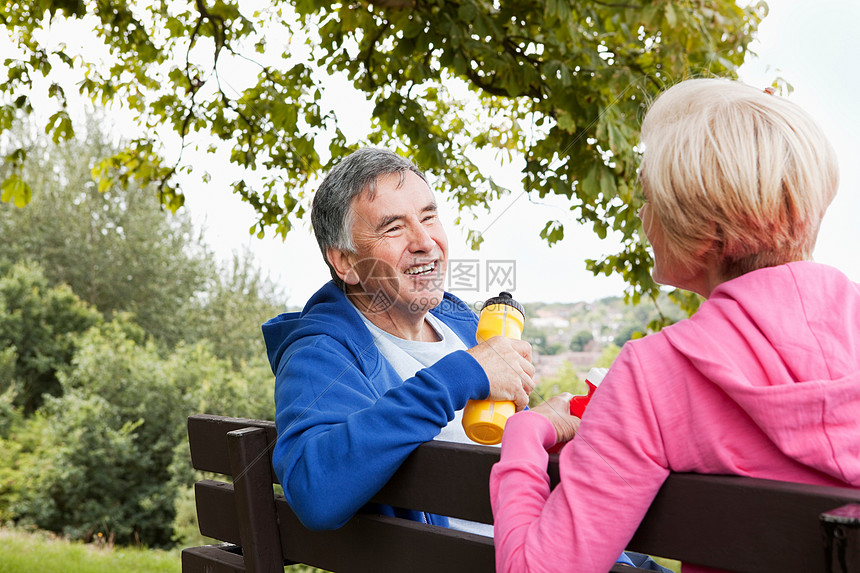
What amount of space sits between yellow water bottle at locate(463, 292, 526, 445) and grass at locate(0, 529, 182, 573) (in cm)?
567

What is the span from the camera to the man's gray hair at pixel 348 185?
5.20 ft

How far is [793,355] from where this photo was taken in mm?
743

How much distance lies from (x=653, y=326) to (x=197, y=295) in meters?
16.7

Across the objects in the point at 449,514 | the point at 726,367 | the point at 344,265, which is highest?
the point at 344,265

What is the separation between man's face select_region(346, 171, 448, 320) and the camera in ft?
5.23

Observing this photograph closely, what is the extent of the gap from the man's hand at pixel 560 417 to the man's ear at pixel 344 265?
2.16 feet

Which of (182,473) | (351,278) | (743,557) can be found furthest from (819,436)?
(182,473)

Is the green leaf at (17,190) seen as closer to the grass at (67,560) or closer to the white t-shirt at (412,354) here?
the grass at (67,560)

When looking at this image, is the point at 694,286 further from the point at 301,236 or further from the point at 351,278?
the point at 301,236

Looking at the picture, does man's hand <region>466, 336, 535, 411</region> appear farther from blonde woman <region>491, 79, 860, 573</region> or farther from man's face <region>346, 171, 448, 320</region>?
man's face <region>346, 171, 448, 320</region>

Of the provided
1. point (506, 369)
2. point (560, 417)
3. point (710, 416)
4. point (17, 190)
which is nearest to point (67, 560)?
point (17, 190)

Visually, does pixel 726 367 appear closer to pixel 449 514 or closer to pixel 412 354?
pixel 449 514

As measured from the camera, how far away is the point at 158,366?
13.6m

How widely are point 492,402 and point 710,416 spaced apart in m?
0.49
